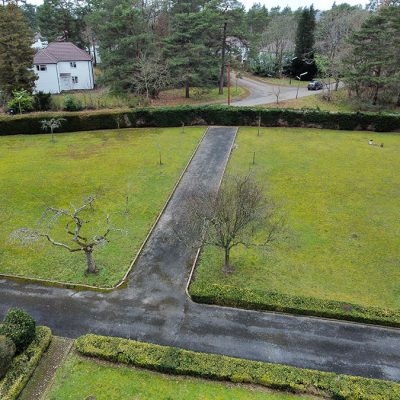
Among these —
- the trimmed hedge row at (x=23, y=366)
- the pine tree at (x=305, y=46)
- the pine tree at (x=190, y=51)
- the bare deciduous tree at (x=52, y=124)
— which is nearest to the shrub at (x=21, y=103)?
the bare deciduous tree at (x=52, y=124)

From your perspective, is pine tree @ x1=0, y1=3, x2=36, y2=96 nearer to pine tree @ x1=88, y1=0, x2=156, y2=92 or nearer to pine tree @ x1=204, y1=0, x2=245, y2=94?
pine tree @ x1=88, y1=0, x2=156, y2=92

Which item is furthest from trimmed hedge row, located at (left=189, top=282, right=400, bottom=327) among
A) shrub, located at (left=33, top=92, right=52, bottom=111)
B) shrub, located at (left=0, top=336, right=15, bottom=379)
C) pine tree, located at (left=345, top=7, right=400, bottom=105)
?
shrub, located at (left=33, top=92, right=52, bottom=111)

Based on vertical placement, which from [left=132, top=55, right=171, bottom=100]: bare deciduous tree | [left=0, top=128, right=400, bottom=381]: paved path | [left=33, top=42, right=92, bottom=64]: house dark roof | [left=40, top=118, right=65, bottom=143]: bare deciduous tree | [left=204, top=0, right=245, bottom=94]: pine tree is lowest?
[left=0, top=128, right=400, bottom=381]: paved path

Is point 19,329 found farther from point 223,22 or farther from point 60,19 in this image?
point 60,19

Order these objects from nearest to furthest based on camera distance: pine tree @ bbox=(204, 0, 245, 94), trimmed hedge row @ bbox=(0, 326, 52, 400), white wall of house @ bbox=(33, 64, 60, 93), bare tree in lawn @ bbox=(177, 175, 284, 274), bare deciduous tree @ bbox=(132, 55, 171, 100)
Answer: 1. trimmed hedge row @ bbox=(0, 326, 52, 400)
2. bare tree in lawn @ bbox=(177, 175, 284, 274)
3. bare deciduous tree @ bbox=(132, 55, 171, 100)
4. pine tree @ bbox=(204, 0, 245, 94)
5. white wall of house @ bbox=(33, 64, 60, 93)

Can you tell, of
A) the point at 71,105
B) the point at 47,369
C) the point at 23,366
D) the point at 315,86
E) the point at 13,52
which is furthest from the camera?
the point at 315,86

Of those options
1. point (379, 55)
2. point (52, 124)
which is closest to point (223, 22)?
point (379, 55)
